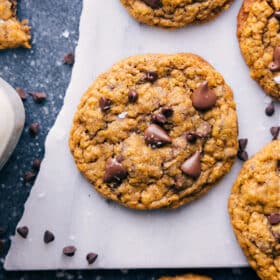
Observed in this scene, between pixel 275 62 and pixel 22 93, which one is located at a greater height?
pixel 275 62

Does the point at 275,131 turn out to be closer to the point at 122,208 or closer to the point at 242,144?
the point at 242,144

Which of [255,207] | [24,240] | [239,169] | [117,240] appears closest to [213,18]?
[239,169]

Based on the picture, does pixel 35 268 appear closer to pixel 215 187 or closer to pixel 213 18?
pixel 215 187

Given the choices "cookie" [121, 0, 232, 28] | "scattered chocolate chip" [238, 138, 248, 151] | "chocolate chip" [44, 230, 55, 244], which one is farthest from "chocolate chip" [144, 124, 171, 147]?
"chocolate chip" [44, 230, 55, 244]

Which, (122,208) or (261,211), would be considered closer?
(261,211)

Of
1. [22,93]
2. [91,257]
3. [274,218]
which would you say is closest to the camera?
[274,218]

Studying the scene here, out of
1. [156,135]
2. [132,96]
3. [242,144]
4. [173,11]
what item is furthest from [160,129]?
[173,11]
